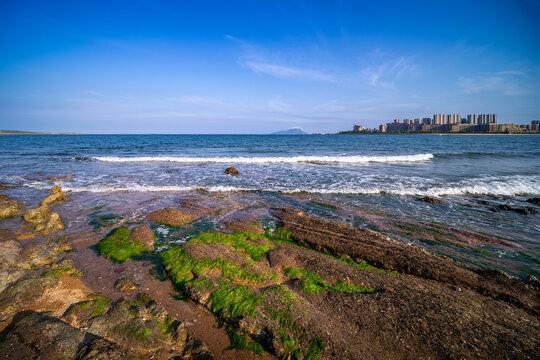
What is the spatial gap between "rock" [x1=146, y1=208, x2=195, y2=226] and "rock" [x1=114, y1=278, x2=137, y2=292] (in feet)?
10.1

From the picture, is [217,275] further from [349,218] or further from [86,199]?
[86,199]

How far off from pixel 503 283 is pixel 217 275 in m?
5.69

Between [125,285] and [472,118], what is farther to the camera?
[472,118]

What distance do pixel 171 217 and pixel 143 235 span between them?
1.46 metres

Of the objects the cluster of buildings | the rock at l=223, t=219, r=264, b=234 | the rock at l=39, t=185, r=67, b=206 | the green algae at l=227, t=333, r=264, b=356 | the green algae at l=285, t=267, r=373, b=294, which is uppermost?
the cluster of buildings

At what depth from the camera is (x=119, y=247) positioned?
577 cm

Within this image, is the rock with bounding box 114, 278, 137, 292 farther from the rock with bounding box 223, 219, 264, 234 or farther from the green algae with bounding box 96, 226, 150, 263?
the rock with bounding box 223, 219, 264, 234

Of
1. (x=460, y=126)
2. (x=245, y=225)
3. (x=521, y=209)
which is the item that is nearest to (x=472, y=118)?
(x=460, y=126)

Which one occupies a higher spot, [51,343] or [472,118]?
[472,118]

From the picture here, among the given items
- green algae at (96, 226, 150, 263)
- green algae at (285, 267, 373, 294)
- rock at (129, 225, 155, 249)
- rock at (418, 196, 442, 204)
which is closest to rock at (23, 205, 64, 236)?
green algae at (96, 226, 150, 263)

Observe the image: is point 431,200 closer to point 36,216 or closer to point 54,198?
point 36,216

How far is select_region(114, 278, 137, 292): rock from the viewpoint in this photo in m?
4.20

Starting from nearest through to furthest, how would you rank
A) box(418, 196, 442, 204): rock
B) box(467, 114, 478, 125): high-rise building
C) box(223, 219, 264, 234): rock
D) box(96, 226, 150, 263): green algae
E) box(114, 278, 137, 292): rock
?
1. box(114, 278, 137, 292): rock
2. box(96, 226, 150, 263): green algae
3. box(223, 219, 264, 234): rock
4. box(418, 196, 442, 204): rock
5. box(467, 114, 478, 125): high-rise building

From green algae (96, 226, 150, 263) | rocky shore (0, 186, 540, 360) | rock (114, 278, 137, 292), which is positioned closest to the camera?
rocky shore (0, 186, 540, 360)
